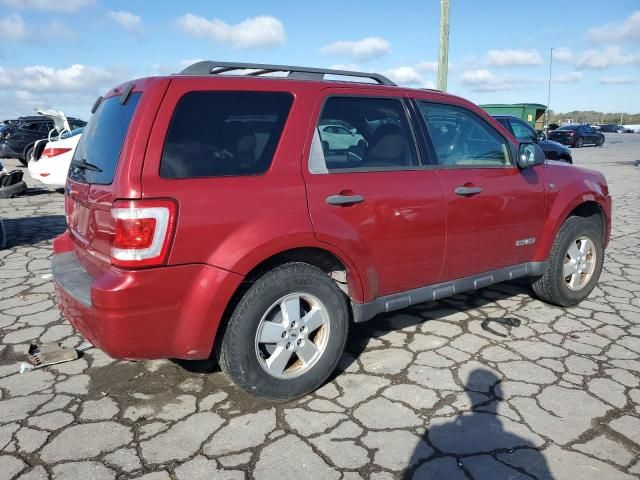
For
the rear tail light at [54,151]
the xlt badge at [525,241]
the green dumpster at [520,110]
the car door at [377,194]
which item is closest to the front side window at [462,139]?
the car door at [377,194]

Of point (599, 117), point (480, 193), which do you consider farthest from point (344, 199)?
point (599, 117)

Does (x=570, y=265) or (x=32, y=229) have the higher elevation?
(x=570, y=265)

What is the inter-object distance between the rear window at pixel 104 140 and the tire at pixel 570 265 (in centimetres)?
350

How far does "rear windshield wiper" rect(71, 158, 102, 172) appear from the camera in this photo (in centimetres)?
292

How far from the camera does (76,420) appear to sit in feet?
9.57

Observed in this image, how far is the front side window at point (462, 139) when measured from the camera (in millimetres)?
3686

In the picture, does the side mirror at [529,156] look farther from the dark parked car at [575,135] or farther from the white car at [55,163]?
the dark parked car at [575,135]

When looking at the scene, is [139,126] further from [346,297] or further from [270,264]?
[346,297]

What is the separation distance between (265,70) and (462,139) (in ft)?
5.14

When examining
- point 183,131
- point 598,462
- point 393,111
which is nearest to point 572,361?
point 598,462

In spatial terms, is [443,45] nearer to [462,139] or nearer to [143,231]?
[462,139]

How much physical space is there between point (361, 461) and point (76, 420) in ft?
5.27

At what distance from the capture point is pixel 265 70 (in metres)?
3.23

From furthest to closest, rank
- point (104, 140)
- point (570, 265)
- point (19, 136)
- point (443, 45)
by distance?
point (19, 136) < point (443, 45) < point (570, 265) < point (104, 140)
